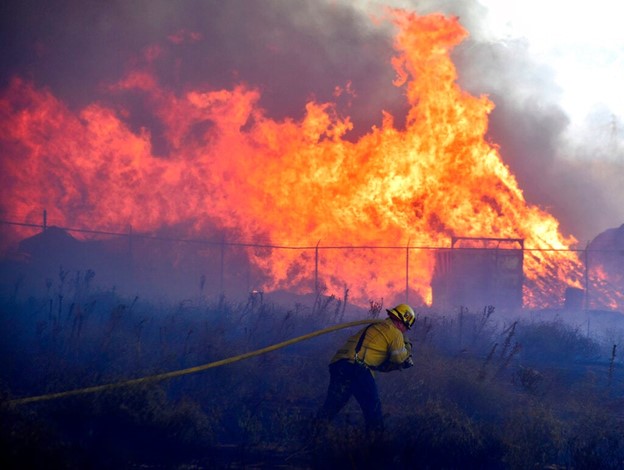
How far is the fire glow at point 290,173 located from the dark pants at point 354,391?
1765cm

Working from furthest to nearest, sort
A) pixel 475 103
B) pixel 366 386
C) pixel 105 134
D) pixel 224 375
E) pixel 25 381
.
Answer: pixel 105 134
pixel 475 103
pixel 224 375
pixel 25 381
pixel 366 386

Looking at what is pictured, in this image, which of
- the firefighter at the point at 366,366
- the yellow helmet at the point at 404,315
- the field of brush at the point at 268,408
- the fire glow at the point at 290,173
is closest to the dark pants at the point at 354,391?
the firefighter at the point at 366,366

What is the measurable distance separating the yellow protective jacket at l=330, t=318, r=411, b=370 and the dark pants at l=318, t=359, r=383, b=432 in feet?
0.38

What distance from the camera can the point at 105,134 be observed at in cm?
2895

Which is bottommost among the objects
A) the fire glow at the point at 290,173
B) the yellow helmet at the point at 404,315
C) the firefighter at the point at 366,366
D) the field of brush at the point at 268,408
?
the field of brush at the point at 268,408

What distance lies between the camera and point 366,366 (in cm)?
831

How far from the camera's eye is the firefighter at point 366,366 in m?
8.20

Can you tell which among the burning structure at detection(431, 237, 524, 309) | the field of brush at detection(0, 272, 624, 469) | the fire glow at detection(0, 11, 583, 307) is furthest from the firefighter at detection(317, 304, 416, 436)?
the burning structure at detection(431, 237, 524, 309)

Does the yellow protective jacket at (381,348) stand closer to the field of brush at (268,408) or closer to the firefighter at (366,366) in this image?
the firefighter at (366,366)

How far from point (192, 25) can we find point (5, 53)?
7.83 metres

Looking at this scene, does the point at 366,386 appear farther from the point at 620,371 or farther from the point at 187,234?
the point at 187,234

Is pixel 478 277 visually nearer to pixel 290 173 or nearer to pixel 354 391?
pixel 290 173

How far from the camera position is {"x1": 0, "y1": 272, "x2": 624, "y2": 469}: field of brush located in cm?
768

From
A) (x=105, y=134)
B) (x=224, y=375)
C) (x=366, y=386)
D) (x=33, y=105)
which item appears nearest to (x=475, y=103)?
(x=105, y=134)
